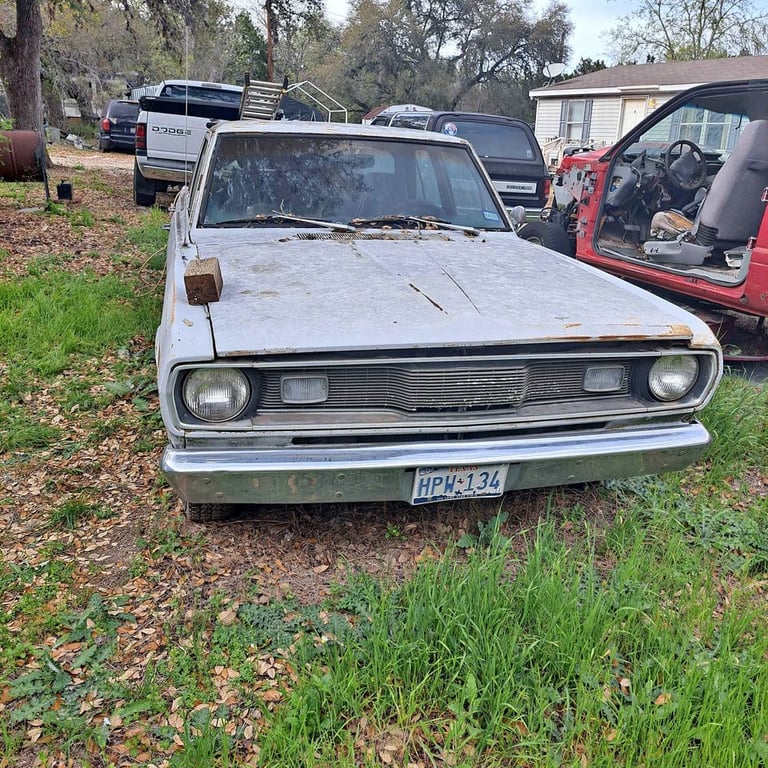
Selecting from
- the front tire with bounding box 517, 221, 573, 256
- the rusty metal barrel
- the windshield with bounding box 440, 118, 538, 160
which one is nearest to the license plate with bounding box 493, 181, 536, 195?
the windshield with bounding box 440, 118, 538, 160

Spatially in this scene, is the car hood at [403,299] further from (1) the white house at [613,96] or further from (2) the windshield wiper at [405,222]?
(1) the white house at [613,96]

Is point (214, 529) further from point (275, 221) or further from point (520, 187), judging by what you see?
point (520, 187)

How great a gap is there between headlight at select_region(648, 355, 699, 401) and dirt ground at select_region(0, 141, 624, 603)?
0.69 metres

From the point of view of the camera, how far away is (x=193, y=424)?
236cm

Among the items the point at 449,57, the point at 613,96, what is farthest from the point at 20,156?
the point at 449,57

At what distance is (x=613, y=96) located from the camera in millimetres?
23406

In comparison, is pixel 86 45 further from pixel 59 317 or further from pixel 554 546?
pixel 554 546

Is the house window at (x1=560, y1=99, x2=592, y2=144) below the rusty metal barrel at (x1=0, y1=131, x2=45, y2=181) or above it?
above

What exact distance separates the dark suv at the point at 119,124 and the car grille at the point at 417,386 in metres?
18.0

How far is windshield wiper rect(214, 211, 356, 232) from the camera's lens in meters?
3.61

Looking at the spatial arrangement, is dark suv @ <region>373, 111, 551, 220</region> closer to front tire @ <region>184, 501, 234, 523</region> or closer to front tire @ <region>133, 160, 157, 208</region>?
front tire @ <region>133, 160, 157, 208</region>

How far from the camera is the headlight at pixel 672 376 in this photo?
110 inches

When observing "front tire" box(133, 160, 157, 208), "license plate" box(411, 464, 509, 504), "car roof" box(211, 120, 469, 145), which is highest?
"car roof" box(211, 120, 469, 145)

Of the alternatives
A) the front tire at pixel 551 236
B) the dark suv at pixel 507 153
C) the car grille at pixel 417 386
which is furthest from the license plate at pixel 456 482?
the dark suv at pixel 507 153
